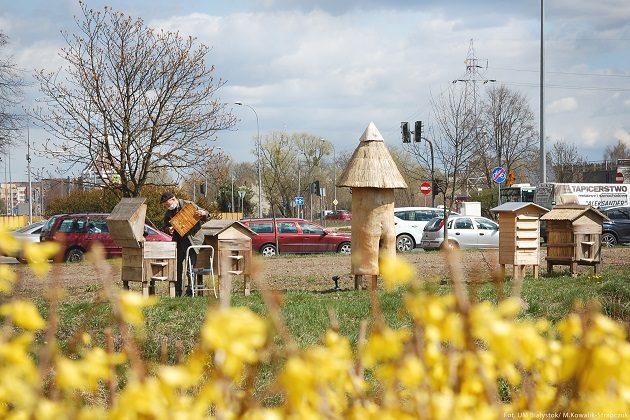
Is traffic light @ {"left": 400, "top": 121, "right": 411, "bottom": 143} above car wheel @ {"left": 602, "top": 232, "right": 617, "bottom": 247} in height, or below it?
above

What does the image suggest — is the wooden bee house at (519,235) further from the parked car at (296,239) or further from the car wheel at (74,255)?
the car wheel at (74,255)

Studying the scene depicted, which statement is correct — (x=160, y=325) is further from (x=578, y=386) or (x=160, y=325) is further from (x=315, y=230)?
(x=315, y=230)

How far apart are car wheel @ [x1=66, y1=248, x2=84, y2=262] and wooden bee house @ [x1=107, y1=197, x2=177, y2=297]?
45.1 feet

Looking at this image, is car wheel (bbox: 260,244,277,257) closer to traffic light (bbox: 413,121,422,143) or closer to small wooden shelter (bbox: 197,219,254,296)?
traffic light (bbox: 413,121,422,143)

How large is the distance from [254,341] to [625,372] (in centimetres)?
72

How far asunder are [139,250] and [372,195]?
11.9ft

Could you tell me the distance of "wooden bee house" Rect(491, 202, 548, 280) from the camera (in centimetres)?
1488

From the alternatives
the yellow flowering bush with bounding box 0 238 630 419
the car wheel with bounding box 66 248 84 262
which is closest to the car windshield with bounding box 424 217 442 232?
the car wheel with bounding box 66 248 84 262

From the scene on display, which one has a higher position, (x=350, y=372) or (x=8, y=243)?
(x=8, y=243)

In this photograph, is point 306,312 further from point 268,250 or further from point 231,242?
point 268,250

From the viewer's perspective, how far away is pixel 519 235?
1491 centimetres

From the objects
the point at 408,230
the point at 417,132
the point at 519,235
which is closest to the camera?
the point at 519,235

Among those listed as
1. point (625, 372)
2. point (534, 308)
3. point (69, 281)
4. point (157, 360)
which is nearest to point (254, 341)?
point (625, 372)

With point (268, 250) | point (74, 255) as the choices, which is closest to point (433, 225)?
point (268, 250)
